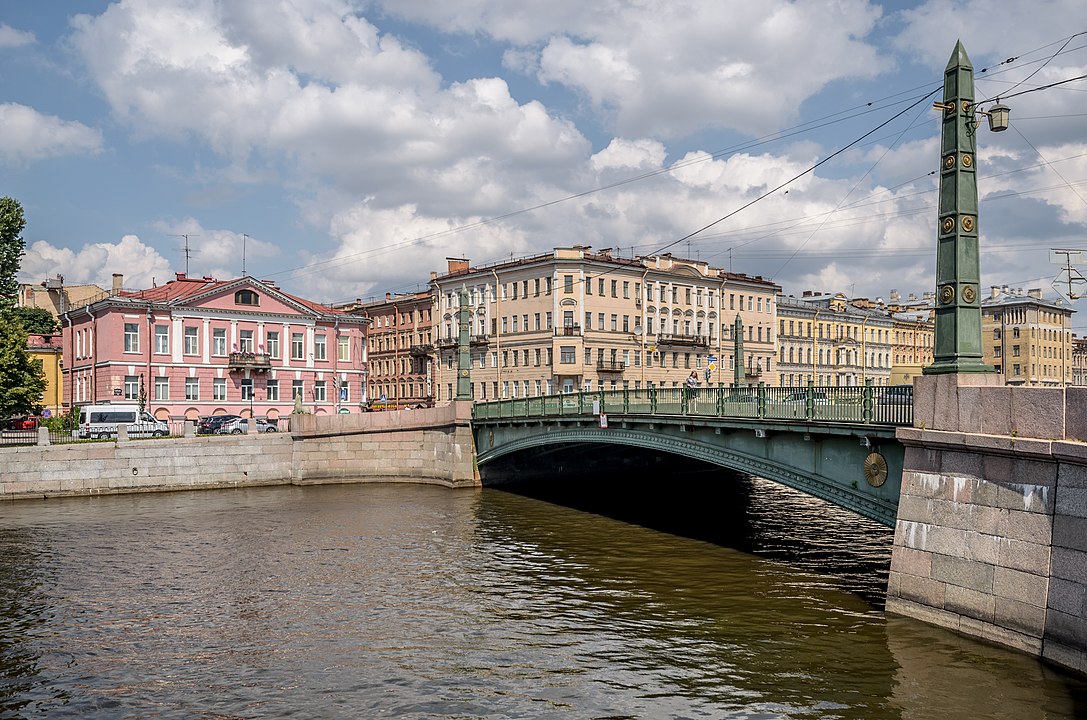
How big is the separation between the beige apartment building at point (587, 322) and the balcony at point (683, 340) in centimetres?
11

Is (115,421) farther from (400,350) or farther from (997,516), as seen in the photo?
(997,516)

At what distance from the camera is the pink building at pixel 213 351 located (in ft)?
190

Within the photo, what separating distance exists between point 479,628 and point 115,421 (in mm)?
38042

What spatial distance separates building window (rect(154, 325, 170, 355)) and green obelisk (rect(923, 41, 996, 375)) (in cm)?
5213

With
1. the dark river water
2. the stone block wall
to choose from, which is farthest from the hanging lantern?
the stone block wall

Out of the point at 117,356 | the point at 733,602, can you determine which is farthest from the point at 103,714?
the point at 117,356

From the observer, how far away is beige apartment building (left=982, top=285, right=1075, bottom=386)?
97000 mm

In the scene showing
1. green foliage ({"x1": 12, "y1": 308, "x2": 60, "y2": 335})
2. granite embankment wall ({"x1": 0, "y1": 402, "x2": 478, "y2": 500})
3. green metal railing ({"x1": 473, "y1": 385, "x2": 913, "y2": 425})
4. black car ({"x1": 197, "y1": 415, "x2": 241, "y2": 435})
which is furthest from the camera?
green foliage ({"x1": 12, "y1": 308, "x2": 60, "y2": 335})

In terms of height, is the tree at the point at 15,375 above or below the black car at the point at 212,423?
above

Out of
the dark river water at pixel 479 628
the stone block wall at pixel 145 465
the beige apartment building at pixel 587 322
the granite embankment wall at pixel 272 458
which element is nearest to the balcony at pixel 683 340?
the beige apartment building at pixel 587 322

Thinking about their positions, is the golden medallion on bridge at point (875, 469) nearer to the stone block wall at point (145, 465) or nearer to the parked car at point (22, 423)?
the stone block wall at point (145, 465)

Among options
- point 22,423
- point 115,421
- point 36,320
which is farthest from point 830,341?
point 36,320

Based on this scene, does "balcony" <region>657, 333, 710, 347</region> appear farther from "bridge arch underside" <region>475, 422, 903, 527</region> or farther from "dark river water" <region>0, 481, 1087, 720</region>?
"dark river water" <region>0, 481, 1087, 720</region>

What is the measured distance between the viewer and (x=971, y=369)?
16.9 meters
